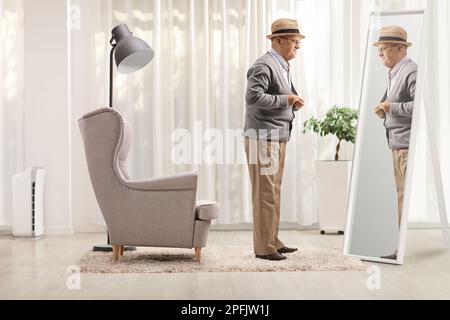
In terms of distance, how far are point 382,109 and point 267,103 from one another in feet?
2.44

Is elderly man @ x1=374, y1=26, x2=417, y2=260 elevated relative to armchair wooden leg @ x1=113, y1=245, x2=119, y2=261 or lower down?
elevated

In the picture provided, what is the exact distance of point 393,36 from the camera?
4.79 metres

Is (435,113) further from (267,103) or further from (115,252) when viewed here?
(115,252)

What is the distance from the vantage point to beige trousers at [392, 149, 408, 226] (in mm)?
4629

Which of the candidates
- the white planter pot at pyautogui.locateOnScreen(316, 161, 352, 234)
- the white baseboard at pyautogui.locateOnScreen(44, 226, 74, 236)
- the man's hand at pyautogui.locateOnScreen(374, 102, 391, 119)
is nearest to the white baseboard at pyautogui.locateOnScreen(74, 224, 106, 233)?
the white baseboard at pyautogui.locateOnScreen(44, 226, 74, 236)

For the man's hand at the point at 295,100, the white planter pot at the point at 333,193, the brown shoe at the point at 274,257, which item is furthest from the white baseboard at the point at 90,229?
the man's hand at the point at 295,100

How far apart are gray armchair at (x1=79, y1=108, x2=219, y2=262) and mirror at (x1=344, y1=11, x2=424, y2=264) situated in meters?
0.94

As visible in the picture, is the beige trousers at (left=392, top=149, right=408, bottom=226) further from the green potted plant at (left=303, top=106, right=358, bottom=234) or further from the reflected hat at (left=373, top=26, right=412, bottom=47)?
the green potted plant at (left=303, top=106, right=358, bottom=234)

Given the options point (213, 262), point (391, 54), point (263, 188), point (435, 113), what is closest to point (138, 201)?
point (213, 262)

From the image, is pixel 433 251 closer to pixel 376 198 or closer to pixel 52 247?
pixel 376 198

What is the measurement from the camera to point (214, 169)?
22.2 ft

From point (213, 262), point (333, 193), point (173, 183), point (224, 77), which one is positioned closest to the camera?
point (173, 183)
